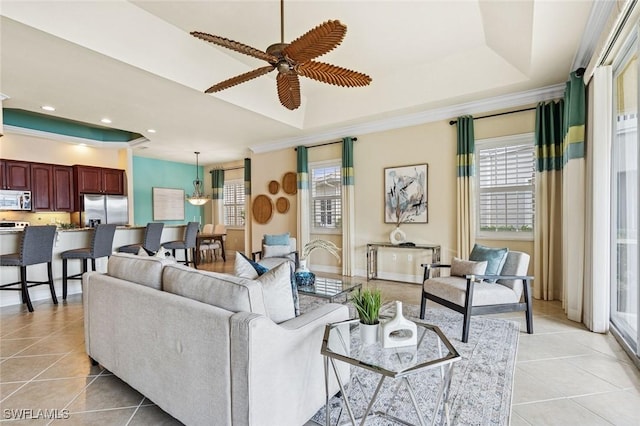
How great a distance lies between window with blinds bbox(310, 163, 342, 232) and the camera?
621 centimetres

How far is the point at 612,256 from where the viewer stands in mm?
3045

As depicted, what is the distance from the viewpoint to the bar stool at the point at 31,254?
370 cm

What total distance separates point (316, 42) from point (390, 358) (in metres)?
2.03

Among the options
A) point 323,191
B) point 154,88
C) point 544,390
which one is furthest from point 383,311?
point 154,88

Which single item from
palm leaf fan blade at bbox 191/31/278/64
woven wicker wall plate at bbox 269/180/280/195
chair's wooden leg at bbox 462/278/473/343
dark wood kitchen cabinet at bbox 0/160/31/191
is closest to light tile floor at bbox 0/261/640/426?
chair's wooden leg at bbox 462/278/473/343

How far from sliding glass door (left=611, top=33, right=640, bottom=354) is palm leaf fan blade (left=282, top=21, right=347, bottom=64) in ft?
8.12

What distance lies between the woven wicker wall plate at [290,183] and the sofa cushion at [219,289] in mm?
4927

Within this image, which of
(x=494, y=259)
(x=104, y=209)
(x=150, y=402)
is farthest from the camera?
(x=104, y=209)

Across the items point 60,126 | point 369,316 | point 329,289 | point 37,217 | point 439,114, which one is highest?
point 60,126

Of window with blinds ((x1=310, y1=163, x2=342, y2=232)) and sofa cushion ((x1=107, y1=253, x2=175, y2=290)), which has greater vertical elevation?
window with blinds ((x1=310, y1=163, x2=342, y2=232))

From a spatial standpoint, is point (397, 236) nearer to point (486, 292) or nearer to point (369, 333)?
point (486, 292)

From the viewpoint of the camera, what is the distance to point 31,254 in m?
3.80

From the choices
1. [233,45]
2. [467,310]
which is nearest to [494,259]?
[467,310]

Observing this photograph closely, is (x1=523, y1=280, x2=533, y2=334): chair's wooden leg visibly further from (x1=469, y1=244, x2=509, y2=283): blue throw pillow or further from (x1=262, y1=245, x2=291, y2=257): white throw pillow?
(x1=262, y1=245, x2=291, y2=257): white throw pillow
